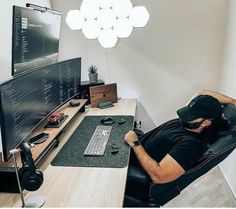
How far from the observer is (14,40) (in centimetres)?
154

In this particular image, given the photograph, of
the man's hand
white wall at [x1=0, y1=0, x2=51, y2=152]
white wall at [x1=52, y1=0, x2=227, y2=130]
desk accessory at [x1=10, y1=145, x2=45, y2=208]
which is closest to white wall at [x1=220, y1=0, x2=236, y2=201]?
white wall at [x1=52, y1=0, x2=227, y2=130]

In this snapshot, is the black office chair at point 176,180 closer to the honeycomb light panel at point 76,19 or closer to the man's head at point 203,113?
the man's head at point 203,113

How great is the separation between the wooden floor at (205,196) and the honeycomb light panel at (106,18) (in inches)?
67.5

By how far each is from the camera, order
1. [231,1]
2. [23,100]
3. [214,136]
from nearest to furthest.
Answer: [23,100] → [214,136] → [231,1]

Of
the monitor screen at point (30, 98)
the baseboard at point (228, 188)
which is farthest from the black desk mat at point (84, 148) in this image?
the baseboard at point (228, 188)

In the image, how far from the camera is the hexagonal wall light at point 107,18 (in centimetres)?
228

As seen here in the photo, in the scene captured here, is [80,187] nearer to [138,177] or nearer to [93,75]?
[138,177]

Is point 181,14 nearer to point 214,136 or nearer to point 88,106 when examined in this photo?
point 88,106

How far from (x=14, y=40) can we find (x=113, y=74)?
158cm

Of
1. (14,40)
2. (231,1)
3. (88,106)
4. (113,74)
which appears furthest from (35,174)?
(231,1)

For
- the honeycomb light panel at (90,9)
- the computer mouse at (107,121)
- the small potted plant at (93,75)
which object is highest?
the honeycomb light panel at (90,9)

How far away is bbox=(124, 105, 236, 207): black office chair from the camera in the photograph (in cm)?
146

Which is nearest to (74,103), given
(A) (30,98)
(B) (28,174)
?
(A) (30,98)

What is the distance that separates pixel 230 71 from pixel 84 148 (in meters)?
1.66
